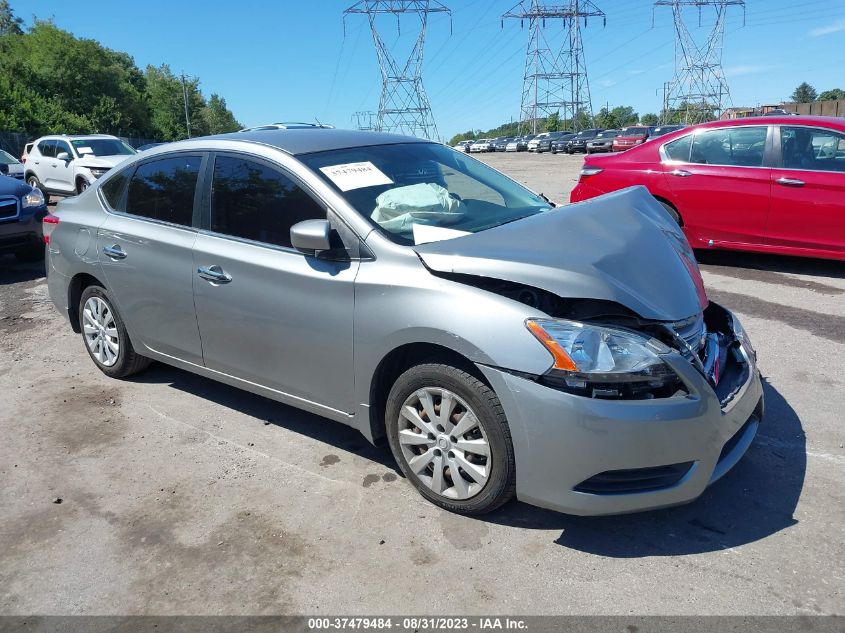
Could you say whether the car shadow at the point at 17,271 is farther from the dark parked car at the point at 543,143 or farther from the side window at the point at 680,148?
the dark parked car at the point at 543,143

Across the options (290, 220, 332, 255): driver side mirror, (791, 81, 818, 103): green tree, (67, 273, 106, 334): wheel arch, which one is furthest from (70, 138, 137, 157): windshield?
(791, 81, 818, 103): green tree

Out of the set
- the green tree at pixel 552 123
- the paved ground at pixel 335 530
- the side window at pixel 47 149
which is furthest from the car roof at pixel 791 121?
the green tree at pixel 552 123

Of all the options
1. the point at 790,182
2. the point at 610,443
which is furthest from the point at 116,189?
the point at 790,182

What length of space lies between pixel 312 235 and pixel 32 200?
25.1ft

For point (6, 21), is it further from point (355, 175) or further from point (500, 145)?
point (355, 175)

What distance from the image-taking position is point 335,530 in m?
3.14

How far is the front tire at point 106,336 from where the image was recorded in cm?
482

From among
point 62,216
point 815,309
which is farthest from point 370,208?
point 815,309

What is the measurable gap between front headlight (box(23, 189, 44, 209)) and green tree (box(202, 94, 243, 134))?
82262mm

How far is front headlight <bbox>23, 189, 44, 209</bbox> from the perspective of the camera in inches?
359

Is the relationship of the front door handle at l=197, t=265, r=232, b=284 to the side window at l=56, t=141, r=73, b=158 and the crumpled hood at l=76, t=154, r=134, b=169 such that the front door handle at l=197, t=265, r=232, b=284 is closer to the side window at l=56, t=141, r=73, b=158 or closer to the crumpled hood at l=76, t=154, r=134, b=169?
the crumpled hood at l=76, t=154, r=134, b=169

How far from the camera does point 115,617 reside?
2.66 meters

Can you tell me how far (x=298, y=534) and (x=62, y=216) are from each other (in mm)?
3396

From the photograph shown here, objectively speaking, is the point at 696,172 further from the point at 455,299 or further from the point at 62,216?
the point at 62,216
